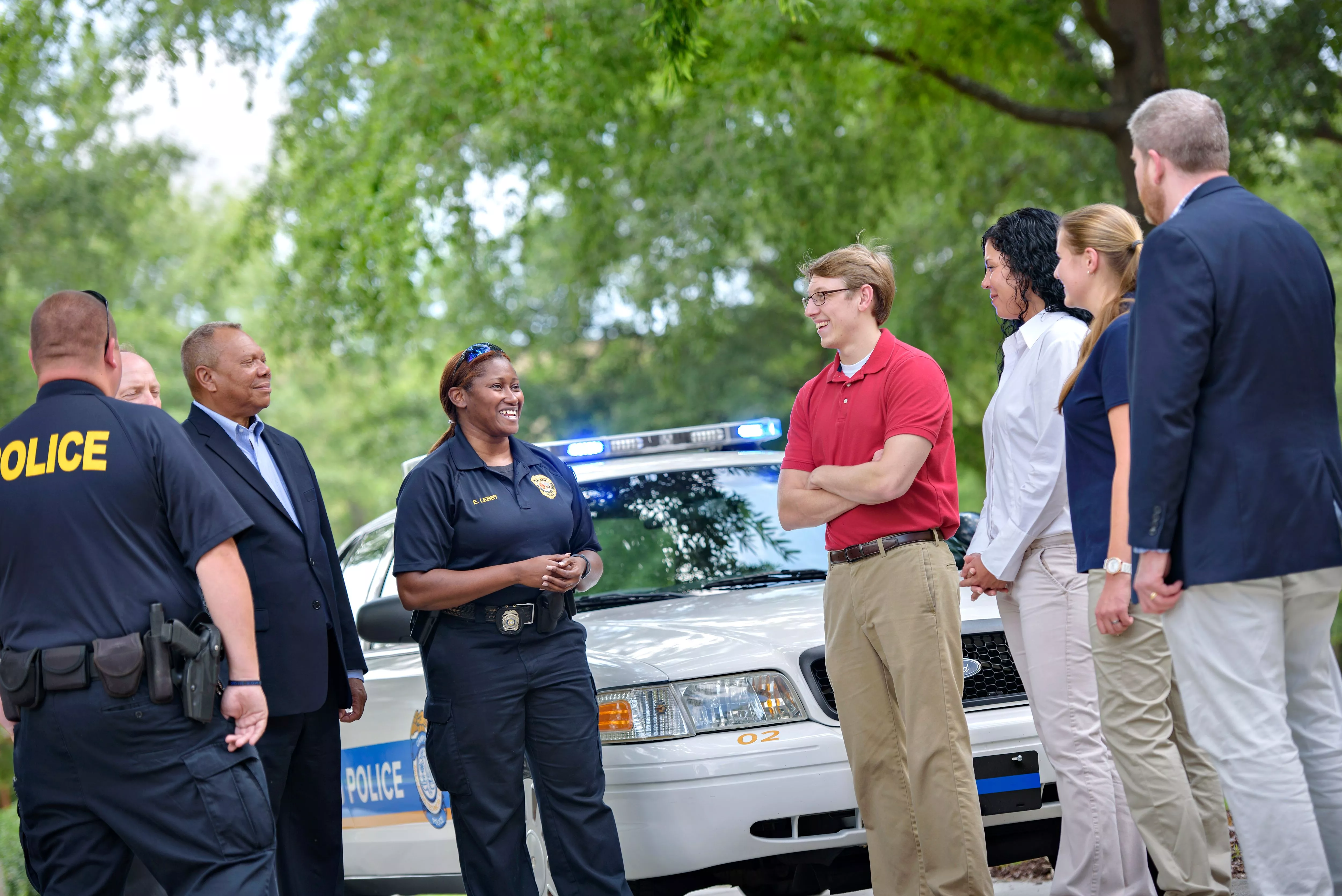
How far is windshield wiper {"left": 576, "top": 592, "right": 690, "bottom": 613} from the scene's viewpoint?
512cm

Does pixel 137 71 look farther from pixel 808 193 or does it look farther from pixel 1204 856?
pixel 1204 856

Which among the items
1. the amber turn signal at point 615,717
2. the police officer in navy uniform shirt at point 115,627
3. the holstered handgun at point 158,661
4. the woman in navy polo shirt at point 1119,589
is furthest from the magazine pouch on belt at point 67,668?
the woman in navy polo shirt at point 1119,589

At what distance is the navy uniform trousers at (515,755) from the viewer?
14.0 feet

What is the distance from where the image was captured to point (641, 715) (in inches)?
171

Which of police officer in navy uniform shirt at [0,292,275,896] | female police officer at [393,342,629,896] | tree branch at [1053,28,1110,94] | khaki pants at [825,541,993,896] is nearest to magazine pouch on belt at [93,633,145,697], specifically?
police officer in navy uniform shirt at [0,292,275,896]

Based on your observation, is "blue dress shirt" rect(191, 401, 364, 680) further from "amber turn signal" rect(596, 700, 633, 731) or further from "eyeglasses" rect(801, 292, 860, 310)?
"eyeglasses" rect(801, 292, 860, 310)

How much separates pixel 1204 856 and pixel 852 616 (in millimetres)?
1202

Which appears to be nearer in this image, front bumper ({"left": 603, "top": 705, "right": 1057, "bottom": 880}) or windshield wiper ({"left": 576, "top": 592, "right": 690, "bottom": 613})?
front bumper ({"left": 603, "top": 705, "right": 1057, "bottom": 880})

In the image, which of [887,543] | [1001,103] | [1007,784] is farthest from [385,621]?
[1001,103]

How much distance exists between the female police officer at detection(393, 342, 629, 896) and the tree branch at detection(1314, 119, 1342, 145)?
9554 millimetres

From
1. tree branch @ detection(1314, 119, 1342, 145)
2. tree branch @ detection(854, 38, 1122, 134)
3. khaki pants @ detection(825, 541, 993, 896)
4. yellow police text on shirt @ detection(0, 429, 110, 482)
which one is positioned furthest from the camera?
tree branch @ detection(1314, 119, 1342, 145)

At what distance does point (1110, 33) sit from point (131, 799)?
9.06m

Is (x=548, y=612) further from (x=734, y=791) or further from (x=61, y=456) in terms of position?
(x=61, y=456)

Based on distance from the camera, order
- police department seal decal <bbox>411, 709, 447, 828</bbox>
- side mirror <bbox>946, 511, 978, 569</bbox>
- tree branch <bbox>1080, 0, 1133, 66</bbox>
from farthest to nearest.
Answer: tree branch <bbox>1080, 0, 1133, 66</bbox> < side mirror <bbox>946, 511, 978, 569</bbox> < police department seal decal <bbox>411, 709, 447, 828</bbox>
